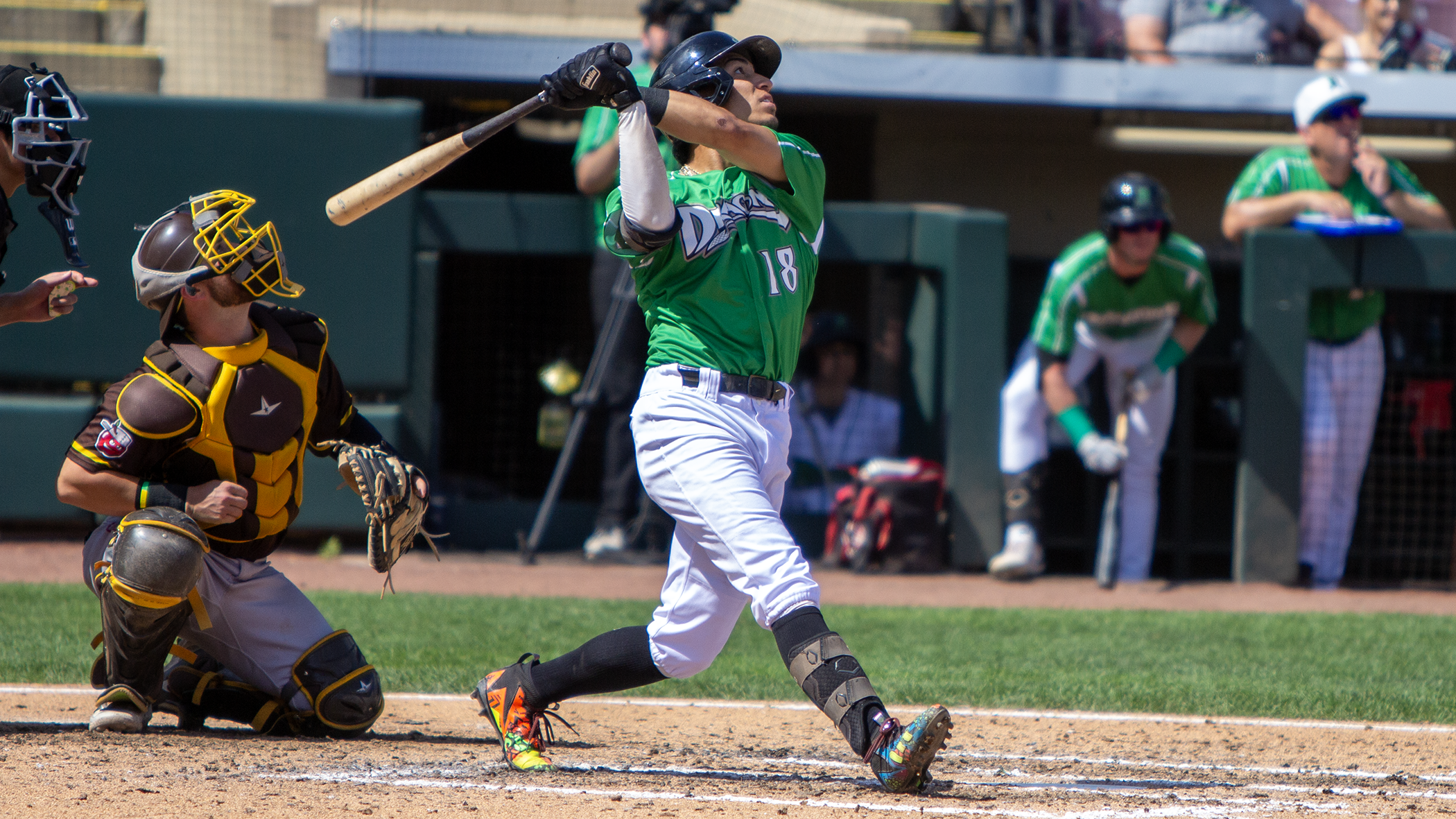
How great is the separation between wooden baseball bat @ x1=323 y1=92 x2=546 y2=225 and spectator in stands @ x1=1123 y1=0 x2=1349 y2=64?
6.16 m

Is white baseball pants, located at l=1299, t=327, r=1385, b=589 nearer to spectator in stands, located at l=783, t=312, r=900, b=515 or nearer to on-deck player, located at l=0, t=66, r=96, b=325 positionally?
spectator in stands, located at l=783, t=312, r=900, b=515

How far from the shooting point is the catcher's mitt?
142 inches

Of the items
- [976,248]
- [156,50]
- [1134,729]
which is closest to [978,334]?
[976,248]

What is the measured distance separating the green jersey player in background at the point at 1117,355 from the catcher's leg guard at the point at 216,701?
4023 millimetres

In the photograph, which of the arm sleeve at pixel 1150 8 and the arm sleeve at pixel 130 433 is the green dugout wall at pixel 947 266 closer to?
the arm sleeve at pixel 1150 8

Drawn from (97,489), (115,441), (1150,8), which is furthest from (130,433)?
(1150,8)

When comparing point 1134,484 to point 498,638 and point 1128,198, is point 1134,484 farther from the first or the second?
point 498,638

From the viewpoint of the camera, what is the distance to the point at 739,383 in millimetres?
3223

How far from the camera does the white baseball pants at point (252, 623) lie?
369 centimetres

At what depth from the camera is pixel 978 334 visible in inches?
287

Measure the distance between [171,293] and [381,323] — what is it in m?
3.66

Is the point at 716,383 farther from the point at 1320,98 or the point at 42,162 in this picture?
the point at 1320,98

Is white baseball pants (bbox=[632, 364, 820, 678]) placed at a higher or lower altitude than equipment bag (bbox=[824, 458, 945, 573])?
higher

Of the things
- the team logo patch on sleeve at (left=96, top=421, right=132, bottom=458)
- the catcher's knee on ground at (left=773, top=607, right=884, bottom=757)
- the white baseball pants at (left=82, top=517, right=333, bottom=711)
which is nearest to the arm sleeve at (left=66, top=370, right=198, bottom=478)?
the team logo patch on sleeve at (left=96, top=421, right=132, bottom=458)
